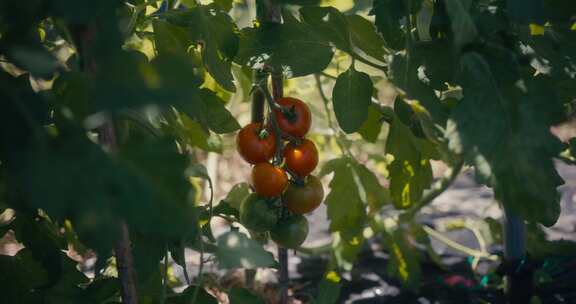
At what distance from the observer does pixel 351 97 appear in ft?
3.34

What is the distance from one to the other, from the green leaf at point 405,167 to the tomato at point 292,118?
266 millimetres

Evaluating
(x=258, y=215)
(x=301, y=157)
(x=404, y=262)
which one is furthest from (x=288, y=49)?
(x=404, y=262)

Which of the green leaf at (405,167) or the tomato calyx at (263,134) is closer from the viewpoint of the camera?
the tomato calyx at (263,134)

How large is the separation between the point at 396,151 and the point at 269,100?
14.2 inches

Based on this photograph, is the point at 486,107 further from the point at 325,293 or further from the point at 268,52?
the point at 325,293

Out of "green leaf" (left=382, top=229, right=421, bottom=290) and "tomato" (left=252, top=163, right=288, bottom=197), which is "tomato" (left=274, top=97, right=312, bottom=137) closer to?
"tomato" (left=252, top=163, right=288, bottom=197)

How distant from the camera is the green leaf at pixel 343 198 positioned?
1.42 metres

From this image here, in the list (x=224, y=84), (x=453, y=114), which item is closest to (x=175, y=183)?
(x=453, y=114)

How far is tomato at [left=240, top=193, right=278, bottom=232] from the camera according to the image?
1056 millimetres

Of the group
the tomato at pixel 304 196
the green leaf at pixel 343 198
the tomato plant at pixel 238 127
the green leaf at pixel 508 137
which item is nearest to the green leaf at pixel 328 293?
the tomato plant at pixel 238 127

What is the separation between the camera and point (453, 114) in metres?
0.71

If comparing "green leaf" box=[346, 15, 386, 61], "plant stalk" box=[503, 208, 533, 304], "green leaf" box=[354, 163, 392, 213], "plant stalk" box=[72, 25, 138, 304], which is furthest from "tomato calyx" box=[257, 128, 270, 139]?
"plant stalk" box=[503, 208, 533, 304]

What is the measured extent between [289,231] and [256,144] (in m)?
0.17

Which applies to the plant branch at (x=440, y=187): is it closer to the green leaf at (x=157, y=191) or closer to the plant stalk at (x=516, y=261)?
the plant stalk at (x=516, y=261)
